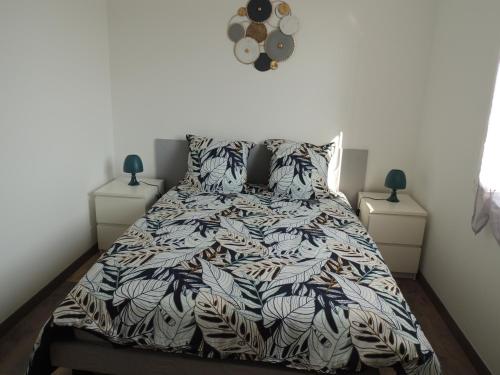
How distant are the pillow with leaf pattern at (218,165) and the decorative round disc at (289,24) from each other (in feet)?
2.98

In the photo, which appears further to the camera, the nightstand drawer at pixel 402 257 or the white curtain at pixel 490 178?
the nightstand drawer at pixel 402 257

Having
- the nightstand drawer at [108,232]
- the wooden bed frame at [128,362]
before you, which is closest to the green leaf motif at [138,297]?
the wooden bed frame at [128,362]

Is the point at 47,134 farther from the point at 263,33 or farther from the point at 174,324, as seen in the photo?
the point at 263,33

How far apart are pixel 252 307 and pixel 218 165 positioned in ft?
4.84

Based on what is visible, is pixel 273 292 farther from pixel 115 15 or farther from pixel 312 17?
pixel 115 15

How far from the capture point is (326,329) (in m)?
1.45

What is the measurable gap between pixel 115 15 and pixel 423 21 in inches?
92.2

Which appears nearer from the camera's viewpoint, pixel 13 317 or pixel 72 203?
pixel 13 317

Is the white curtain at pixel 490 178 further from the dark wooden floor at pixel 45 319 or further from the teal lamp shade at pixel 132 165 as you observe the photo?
the teal lamp shade at pixel 132 165

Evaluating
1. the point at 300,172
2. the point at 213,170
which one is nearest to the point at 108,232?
the point at 213,170

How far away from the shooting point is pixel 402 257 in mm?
2762

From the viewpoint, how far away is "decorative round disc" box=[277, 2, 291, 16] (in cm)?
287

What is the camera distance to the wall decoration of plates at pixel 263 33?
2881mm

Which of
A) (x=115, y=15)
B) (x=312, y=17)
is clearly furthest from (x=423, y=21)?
(x=115, y=15)
